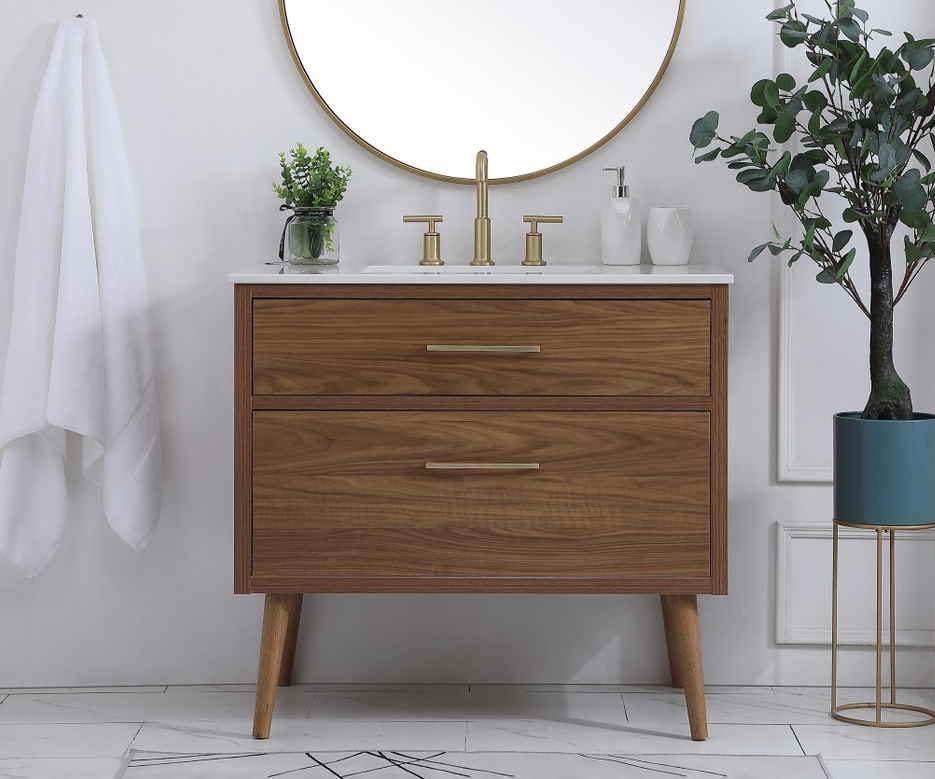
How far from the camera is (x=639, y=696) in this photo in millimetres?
2195

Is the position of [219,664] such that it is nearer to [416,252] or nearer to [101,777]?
[101,777]

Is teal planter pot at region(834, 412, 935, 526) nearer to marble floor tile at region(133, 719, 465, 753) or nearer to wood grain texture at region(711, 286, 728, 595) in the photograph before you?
wood grain texture at region(711, 286, 728, 595)

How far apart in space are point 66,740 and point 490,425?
1006 millimetres

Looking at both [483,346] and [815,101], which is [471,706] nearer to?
[483,346]

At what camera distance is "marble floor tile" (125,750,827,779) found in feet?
5.92

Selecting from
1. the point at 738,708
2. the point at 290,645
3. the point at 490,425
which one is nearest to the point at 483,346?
the point at 490,425

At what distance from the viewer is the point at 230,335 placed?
2234 millimetres

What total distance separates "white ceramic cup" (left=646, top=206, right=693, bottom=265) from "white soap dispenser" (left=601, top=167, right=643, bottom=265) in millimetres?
36

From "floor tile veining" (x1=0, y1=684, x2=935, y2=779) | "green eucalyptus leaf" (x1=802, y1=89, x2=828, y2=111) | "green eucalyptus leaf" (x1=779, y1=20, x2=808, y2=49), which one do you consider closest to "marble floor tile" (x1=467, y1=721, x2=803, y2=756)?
"floor tile veining" (x1=0, y1=684, x2=935, y2=779)

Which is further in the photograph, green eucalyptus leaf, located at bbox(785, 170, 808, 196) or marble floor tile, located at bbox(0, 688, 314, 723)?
marble floor tile, located at bbox(0, 688, 314, 723)

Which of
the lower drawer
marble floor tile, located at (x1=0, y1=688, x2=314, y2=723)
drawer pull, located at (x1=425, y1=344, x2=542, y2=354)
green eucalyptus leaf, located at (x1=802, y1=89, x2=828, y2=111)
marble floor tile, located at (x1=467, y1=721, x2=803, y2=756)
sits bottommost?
marble floor tile, located at (x1=0, y1=688, x2=314, y2=723)

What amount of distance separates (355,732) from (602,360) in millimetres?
851

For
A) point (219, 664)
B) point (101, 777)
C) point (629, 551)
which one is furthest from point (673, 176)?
point (101, 777)

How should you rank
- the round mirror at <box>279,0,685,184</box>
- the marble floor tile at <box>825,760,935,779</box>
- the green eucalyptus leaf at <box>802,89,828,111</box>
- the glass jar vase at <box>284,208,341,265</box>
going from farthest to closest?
the round mirror at <box>279,0,685,184</box>, the glass jar vase at <box>284,208,341,265</box>, the green eucalyptus leaf at <box>802,89,828,111</box>, the marble floor tile at <box>825,760,935,779</box>
